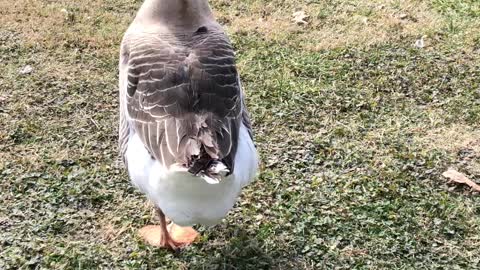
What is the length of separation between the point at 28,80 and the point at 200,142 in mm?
2830

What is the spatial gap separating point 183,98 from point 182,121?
0.49 ft

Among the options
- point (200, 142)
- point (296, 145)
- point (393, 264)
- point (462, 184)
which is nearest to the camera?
point (200, 142)

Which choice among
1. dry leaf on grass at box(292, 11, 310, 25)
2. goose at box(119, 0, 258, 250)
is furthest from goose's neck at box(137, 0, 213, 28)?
dry leaf on grass at box(292, 11, 310, 25)

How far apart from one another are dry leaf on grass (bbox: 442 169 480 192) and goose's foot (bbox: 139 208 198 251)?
1715mm

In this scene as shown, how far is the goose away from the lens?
115 inches

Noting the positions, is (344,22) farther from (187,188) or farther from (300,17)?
(187,188)

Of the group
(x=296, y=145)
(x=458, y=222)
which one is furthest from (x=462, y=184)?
(x=296, y=145)

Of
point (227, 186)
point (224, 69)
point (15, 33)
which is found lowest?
point (15, 33)

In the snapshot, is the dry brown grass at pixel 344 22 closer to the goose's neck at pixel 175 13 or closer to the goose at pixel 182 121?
the goose's neck at pixel 175 13

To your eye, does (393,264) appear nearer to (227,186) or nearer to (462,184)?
(462,184)

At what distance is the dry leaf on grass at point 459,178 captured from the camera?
4.14 m

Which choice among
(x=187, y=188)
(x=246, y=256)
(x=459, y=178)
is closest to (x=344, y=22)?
(x=459, y=178)

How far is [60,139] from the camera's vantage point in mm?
4613

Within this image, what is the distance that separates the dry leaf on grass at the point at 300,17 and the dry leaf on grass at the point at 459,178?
252 centimetres
